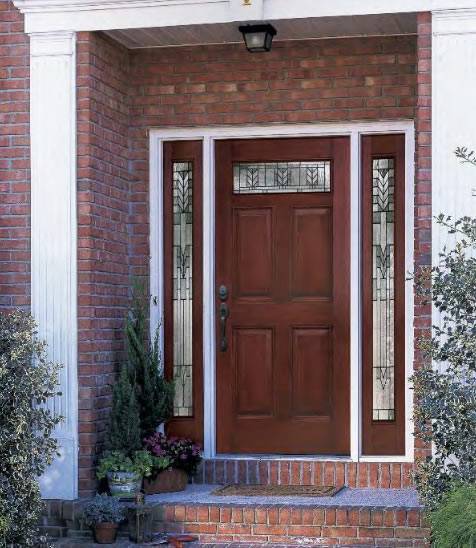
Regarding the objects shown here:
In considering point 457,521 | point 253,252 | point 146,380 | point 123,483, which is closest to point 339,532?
point 123,483

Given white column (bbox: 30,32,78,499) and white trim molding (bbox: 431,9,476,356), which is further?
white column (bbox: 30,32,78,499)

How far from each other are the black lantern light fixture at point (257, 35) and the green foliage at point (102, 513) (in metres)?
2.88

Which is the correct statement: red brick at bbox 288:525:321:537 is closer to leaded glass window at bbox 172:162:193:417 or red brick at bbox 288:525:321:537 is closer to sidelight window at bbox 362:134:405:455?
sidelight window at bbox 362:134:405:455

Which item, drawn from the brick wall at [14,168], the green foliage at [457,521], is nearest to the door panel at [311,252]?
the brick wall at [14,168]

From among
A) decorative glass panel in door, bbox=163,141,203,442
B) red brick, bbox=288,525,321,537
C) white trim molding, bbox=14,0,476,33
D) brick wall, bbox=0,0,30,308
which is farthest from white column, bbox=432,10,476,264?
brick wall, bbox=0,0,30,308

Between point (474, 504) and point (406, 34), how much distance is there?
3.52m

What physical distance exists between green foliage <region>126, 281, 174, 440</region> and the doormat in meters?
0.60

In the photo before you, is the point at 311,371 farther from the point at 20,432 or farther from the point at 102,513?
the point at 20,432

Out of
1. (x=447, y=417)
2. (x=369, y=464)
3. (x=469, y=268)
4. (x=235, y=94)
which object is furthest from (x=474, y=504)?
(x=235, y=94)

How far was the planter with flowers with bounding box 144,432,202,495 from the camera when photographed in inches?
Answer: 296

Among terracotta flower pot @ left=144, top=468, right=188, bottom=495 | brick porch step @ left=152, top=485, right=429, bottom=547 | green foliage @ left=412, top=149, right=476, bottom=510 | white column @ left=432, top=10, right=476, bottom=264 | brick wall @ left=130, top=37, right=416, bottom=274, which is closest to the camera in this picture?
green foliage @ left=412, top=149, right=476, bottom=510

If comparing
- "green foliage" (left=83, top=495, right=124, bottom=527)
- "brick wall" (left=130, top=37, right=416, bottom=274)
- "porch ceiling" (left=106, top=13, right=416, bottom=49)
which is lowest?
"green foliage" (left=83, top=495, right=124, bottom=527)

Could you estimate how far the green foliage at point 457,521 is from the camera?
5027mm

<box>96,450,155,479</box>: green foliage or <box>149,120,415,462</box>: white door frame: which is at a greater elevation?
<box>149,120,415,462</box>: white door frame
